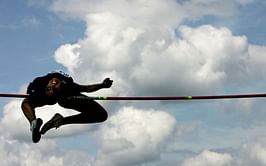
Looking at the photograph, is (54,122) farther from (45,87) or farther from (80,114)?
(45,87)

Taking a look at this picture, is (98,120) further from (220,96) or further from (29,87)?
(220,96)

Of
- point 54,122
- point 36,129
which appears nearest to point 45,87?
point 54,122

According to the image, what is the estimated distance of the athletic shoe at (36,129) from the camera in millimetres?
20984

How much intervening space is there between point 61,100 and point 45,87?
25.8 inches

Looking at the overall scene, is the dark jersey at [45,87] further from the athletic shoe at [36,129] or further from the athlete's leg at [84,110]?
the athletic shoe at [36,129]

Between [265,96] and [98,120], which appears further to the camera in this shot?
[98,120]

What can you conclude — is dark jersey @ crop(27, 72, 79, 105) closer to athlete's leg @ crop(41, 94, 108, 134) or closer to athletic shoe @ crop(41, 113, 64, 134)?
athlete's leg @ crop(41, 94, 108, 134)

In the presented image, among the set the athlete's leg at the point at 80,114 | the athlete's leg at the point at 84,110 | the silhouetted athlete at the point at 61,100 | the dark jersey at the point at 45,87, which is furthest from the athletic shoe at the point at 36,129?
the athlete's leg at the point at 84,110

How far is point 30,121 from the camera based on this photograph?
21.3m

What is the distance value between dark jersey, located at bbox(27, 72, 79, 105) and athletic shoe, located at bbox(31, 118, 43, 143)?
89cm

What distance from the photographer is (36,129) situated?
21.0 m

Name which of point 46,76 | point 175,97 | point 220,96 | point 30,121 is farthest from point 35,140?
point 220,96

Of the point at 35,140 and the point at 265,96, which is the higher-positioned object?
the point at 265,96

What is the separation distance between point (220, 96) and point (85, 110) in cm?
433
